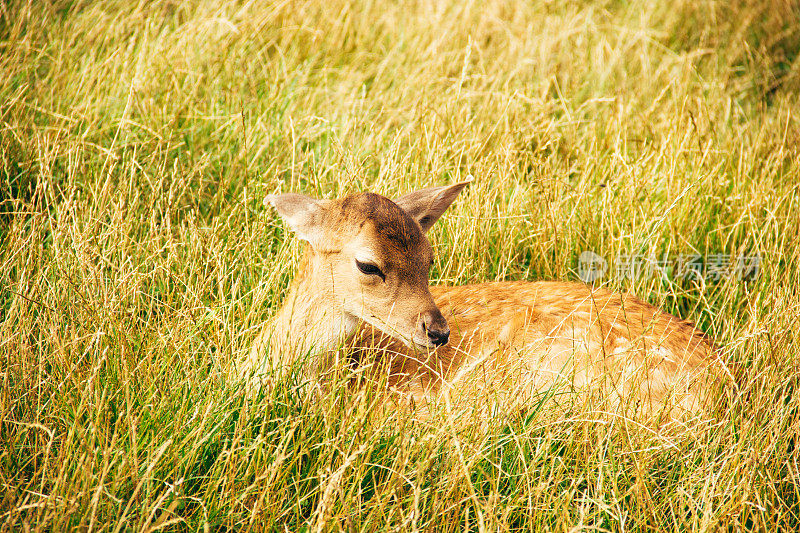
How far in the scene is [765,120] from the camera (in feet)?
17.6

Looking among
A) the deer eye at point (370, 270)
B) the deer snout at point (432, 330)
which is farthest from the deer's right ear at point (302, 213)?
the deer snout at point (432, 330)

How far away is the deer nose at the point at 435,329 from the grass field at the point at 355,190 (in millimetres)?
366

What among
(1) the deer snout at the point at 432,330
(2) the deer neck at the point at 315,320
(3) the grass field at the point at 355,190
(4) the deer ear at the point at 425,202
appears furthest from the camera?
(4) the deer ear at the point at 425,202

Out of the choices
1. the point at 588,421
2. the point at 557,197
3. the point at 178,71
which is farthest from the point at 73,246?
the point at 557,197

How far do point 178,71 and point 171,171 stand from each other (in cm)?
88

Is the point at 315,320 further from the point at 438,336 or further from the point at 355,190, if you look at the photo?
the point at 355,190

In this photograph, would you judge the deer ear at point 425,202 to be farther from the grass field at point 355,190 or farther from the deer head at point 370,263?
the grass field at point 355,190

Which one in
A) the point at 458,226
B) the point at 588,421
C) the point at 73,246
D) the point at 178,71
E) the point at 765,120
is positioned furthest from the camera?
the point at 765,120

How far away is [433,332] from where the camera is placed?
10.1 ft

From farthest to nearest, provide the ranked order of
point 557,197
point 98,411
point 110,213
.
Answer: point 557,197 → point 110,213 → point 98,411

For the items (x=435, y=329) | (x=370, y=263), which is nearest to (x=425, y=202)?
(x=370, y=263)

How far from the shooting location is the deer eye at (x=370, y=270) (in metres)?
3.17

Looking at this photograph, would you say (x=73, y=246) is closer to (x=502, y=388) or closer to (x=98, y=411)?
(x=98, y=411)

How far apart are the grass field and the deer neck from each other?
9.3 inches
